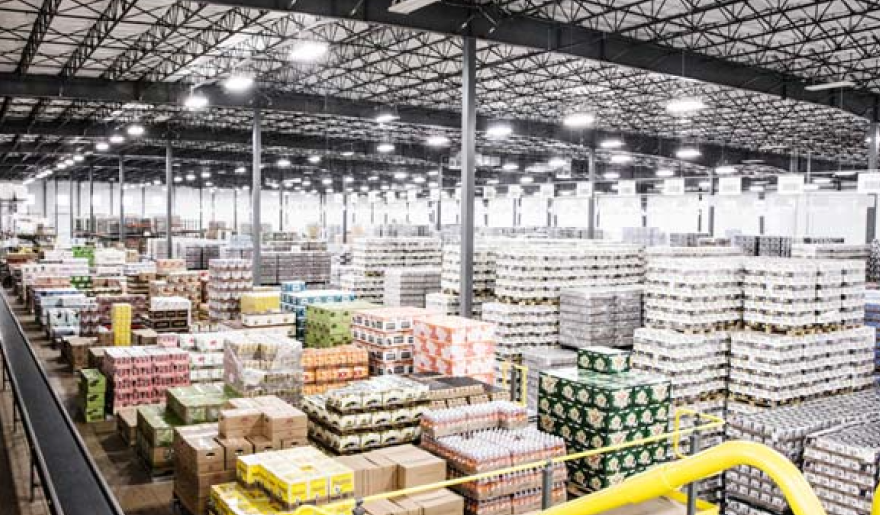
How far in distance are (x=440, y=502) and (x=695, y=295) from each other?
7.26 meters

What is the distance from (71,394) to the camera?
45.4ft

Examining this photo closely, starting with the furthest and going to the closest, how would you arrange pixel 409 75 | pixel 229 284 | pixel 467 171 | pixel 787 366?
pixel 409 75 → pixel 229 284 → pixel 467 171 → pixel 787 366

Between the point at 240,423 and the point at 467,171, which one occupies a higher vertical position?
the point at 467,171

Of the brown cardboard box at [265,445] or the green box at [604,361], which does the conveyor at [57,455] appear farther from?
the green box at [604,361]

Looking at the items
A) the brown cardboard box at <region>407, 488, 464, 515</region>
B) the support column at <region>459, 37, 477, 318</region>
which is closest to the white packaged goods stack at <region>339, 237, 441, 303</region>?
the support column at <region>459, 37, 477, 318</region>

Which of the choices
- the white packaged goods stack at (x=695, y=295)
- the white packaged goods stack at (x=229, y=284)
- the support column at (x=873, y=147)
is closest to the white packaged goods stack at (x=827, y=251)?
the support column at (x=873, y=147)

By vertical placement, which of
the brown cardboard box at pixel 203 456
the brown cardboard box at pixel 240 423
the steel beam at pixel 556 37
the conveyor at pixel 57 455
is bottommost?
the brown cardboard box at pixel 203 456

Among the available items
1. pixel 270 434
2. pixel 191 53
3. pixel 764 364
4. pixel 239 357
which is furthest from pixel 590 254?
pixel 191 53

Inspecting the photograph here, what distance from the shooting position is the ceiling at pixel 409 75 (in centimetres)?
1588

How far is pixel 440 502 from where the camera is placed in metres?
6.52

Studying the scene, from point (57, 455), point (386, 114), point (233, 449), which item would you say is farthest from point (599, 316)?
point (386, 114)

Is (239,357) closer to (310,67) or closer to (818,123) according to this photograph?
(310,67)

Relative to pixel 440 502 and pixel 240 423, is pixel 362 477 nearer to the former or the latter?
pixel 440 502

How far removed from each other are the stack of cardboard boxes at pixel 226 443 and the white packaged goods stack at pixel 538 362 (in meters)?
6.27
